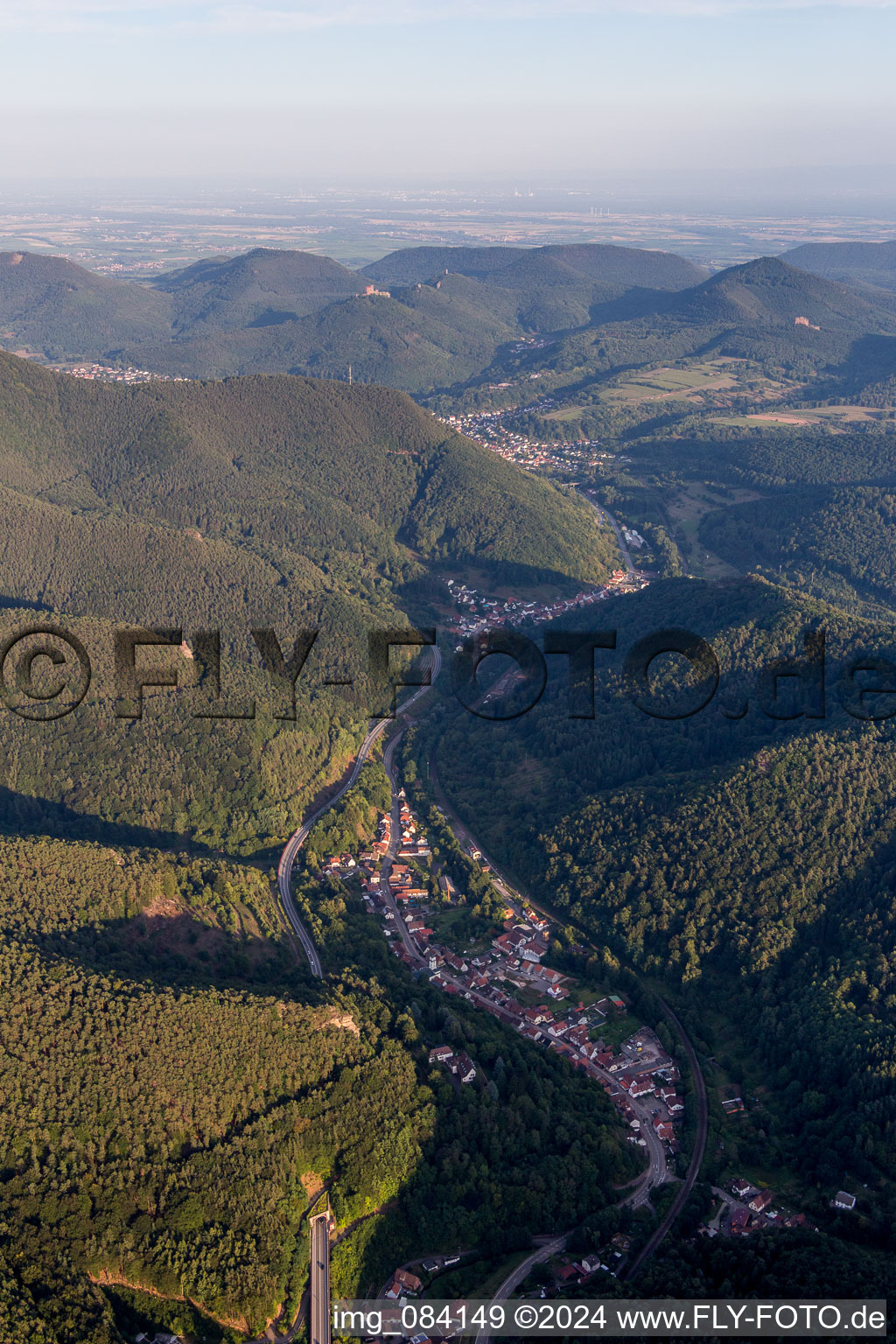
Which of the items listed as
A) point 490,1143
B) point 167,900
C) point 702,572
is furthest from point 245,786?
point 702,572

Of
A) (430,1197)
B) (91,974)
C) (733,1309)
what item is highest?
(91,974)

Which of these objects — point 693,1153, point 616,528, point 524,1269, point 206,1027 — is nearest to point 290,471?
point 616,528

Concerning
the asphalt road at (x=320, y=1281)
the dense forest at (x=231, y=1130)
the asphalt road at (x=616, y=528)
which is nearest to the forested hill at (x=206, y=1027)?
the dense forest at (x=231, y=1130)

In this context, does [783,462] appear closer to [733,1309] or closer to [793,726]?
[793,726]

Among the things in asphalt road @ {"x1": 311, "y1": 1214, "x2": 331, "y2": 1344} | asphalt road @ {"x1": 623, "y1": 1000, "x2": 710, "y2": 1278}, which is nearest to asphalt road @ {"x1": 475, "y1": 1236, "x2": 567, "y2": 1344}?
asphalt road @ {"x1": 623, "y1": 1000, "x2": 710, "y2": 1278}

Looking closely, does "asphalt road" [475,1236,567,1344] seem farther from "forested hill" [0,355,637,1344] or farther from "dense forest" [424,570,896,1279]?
"dense forest" [424,570,896,1279]

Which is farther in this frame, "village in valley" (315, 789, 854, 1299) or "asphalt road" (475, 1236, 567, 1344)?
"village in valley" (315, 789, 854, 1299)

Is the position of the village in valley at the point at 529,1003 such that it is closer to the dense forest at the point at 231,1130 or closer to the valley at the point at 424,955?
the valley at the point at 424,955
